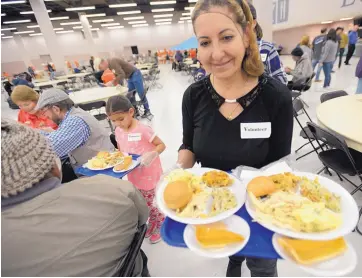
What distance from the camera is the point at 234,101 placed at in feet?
3.59

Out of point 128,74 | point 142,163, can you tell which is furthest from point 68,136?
point 128,74

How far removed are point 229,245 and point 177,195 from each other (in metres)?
0.27

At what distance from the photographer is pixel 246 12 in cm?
97

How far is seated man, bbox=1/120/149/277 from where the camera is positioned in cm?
65

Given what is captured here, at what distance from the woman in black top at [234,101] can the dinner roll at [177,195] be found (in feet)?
1.13

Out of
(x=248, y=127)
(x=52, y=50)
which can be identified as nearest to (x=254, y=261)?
(x=248, y=127)

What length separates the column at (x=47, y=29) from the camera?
994 cm

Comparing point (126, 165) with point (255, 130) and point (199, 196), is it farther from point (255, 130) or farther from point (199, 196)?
point (255, 130)

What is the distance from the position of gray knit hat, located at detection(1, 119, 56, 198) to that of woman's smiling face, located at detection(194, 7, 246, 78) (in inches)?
31.9


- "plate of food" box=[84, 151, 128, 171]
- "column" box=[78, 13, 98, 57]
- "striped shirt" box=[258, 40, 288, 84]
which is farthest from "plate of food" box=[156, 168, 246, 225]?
"column" box=[78, 13, 98, 57]

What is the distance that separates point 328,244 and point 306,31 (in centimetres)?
1990

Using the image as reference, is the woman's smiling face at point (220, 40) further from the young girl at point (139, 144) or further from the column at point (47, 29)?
the column at point (47, 29)

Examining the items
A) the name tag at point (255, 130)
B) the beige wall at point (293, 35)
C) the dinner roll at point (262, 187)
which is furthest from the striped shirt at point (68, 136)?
the beige wall at point (293, 35)

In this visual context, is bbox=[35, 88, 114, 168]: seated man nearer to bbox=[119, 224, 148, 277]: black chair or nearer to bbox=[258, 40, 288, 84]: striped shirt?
bbox=[119, 224, 148, 277]: black chair
